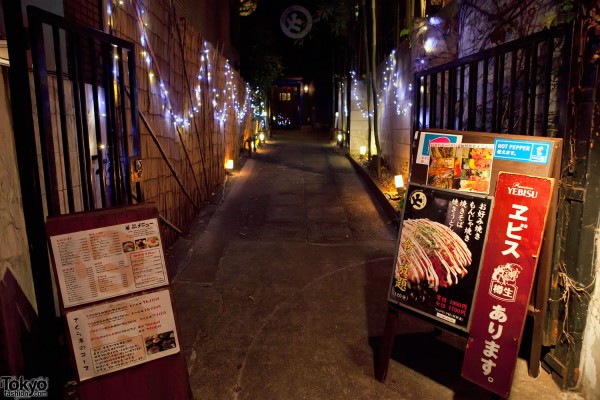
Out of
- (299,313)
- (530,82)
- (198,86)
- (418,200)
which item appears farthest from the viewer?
(198,86)

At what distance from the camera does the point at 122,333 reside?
3.20 meters

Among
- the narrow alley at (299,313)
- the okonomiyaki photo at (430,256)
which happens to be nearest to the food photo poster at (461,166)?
the okonomiyaki photo at (430,256)

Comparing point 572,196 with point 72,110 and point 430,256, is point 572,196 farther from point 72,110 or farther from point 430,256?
point 72,110

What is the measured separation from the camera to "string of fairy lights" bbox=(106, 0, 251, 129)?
630 cm

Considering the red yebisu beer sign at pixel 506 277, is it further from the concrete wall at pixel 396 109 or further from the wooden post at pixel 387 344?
the concrete wall at pixel 396 109

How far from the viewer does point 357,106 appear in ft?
62.7

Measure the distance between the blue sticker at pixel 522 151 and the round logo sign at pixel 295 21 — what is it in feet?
67.2

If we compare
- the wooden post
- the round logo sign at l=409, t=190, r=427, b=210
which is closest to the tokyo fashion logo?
the wooden post

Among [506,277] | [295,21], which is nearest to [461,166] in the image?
[506,277]

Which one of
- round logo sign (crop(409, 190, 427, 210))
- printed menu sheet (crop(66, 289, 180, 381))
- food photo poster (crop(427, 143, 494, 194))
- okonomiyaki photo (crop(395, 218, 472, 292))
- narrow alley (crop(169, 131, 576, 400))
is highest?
food photo poster (crop(427, 143, 494, 194))

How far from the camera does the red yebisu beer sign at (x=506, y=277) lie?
3.24 m

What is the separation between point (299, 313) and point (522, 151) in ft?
10.6

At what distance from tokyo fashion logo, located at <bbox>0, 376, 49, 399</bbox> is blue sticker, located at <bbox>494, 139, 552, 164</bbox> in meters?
4.11

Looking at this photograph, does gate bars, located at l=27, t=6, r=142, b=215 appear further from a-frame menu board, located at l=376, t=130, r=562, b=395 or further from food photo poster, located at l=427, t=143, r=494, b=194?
food photo poster, located at l=427, t=143, r=494, b=194
